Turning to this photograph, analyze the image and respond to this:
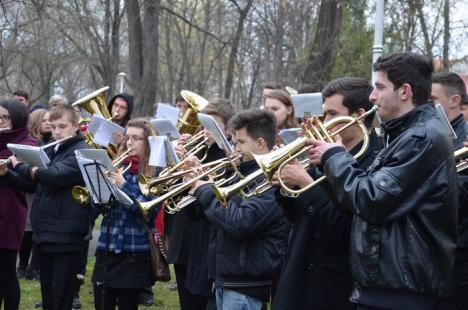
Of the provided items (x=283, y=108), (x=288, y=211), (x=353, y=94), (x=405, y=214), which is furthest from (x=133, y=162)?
(x=405, y=214)

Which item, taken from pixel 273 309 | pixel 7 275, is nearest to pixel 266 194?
pixel 273 309

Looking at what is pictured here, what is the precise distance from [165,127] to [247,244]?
1.79 meters

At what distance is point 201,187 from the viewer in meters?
4.60

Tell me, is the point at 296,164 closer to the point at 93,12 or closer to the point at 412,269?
the point at 412,269

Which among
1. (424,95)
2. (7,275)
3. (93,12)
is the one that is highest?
(93,12)

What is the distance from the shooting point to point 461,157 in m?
4.31

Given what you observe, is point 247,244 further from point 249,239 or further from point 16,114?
point 16,114

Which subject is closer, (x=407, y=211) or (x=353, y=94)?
(x=407, y=211)

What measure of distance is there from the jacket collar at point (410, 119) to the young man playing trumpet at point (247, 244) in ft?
3.92

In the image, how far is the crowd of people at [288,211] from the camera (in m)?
3.08

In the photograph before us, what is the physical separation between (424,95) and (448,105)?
1.76 meters

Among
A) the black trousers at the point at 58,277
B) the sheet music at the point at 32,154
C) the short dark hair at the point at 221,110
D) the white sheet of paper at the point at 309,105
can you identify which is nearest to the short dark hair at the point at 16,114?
the sheet music at the point at 32,154

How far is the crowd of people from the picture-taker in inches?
121

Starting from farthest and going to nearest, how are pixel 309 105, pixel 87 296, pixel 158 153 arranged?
pixel 87 296, pixel 158 153, pixel 309 105
